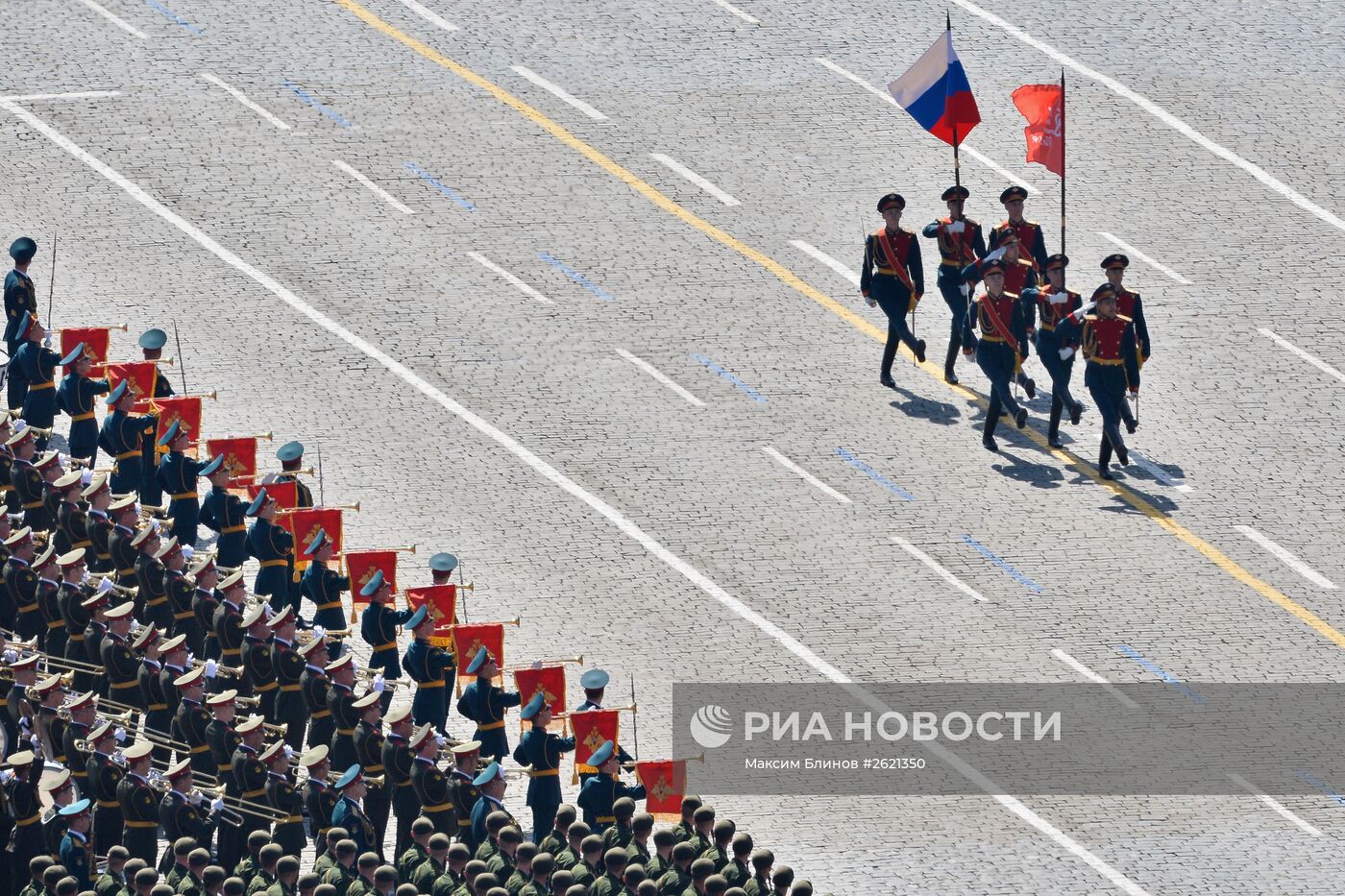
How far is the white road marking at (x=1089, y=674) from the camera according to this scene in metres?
34.5

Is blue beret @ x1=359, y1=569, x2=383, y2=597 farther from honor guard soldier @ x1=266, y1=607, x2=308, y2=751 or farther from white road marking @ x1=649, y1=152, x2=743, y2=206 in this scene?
white road marking @ x1=649, y1=152, x2=743, y2=206

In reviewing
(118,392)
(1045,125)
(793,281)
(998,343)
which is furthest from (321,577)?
(1045,125)

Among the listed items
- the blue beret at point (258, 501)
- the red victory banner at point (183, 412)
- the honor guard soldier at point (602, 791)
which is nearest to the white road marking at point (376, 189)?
the red victory banner at point (183, 412)

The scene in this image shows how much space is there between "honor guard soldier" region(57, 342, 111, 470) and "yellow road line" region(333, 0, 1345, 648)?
9287mm

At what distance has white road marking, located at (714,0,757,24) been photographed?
4950 cm

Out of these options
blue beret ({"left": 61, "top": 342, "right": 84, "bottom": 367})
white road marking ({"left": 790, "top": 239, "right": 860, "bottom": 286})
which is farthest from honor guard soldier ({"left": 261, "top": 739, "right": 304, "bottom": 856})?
white road marking ({"left": 790, "top": 239, "right": 860, "bottom": 286})

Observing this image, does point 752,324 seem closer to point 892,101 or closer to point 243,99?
point 892,101

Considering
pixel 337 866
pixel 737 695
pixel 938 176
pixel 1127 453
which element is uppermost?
pixel 938 176

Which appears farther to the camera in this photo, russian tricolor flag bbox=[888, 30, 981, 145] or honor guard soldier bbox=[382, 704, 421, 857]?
russian tricolor flag bbox=[888, 30, 981, 145]

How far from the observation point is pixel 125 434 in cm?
3728

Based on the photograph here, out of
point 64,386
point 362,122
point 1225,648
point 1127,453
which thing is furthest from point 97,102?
point 1225,648

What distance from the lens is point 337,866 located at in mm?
29062

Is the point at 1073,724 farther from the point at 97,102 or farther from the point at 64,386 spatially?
the point at 97,102

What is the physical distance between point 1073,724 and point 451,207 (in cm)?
1394
